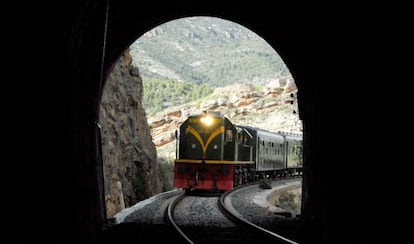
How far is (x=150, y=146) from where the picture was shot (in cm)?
3022

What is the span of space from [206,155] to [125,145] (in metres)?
3.07

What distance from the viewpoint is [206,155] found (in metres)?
23.9

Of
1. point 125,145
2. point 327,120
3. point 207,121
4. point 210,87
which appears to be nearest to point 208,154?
point 207,121

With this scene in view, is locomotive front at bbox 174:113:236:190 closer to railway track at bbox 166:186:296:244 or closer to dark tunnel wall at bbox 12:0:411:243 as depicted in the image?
railway track at bbox 166:186:296:244

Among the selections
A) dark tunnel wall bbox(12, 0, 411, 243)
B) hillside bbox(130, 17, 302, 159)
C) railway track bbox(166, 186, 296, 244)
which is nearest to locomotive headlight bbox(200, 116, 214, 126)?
railway track bbox(166, 186, 296, 244)

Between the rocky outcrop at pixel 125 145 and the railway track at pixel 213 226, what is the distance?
2.26m

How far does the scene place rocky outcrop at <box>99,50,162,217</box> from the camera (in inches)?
792

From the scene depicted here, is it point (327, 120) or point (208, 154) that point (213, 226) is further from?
point (208, 154)

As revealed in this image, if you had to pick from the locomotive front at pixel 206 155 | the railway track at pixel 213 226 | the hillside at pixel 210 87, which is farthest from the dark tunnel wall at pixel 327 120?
the hillside at pixel 210 87

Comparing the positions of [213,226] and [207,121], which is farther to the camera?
[207,121]

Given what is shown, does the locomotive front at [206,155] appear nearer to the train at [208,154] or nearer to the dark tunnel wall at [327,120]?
the train at [208,154]

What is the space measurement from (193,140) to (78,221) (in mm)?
14719

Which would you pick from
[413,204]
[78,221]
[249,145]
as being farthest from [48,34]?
[249,145]

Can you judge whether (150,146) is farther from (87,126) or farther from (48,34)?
(48,34)
